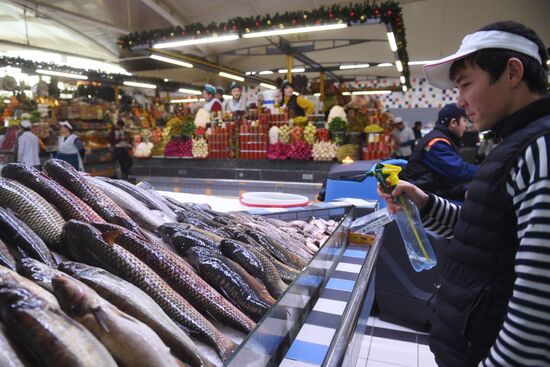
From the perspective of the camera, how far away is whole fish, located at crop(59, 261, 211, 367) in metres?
0.92

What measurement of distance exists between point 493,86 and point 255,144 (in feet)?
20.2

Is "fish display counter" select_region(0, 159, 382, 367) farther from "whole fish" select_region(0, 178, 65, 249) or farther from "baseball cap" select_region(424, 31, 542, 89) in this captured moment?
"baseball cap" select_region(424, 31, 542, 89)

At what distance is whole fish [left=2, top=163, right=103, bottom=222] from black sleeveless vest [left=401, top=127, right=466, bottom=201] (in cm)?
325

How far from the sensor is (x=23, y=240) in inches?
42.6

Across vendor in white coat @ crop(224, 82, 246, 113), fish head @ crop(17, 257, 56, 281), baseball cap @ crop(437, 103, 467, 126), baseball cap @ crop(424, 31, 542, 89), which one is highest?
vendor in white coat @ crop(224, 82, 246, 113)

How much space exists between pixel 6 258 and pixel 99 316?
1.18 ft

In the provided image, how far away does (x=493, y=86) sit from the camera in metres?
1.32

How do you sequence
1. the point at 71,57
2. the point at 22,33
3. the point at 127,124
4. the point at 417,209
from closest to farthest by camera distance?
the point at 417,209 < the point at 127,124 < the point at 22,33 < the point at 71,57

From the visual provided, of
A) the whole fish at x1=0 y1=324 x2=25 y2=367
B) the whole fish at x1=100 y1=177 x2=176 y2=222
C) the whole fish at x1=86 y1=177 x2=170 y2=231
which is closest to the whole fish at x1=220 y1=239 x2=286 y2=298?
the whole fish at x1=86 y1=177 x2=170 y2=231

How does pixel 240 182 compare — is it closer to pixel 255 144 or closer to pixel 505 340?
pixel 255 144

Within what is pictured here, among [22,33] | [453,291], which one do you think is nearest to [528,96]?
[453,291]

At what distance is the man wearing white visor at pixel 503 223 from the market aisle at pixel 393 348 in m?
1.84

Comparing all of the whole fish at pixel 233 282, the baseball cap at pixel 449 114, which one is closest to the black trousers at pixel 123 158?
the baseball cap at pixel 449 114

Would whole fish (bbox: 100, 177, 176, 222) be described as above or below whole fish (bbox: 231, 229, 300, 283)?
above
